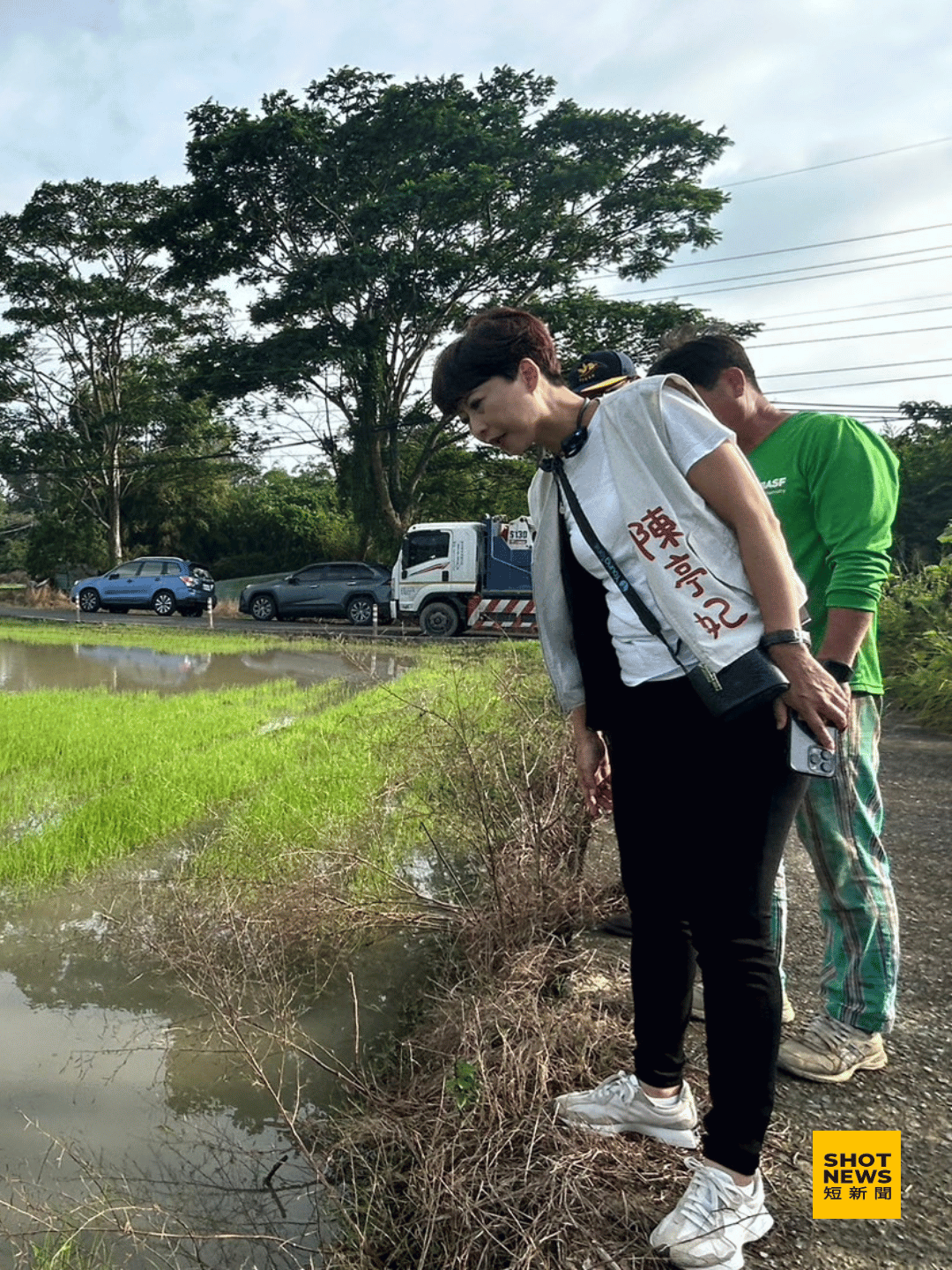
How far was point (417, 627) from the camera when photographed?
66.7ft

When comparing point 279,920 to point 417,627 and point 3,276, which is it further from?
point 3,276

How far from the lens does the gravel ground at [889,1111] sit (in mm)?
1670

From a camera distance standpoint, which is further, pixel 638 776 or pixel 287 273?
pixel 287 273

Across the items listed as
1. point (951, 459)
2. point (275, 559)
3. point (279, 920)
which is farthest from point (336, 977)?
point (275, 559)

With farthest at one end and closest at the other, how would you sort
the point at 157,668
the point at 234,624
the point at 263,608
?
1. the point at 263,608
2. the point at 234,624
3. the point at 157,668

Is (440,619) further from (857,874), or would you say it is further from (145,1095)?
(857,874)

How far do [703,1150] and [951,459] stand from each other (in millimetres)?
24526

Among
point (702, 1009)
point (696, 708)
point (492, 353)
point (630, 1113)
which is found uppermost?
point (492, 353)

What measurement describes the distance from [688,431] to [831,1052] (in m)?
1.48

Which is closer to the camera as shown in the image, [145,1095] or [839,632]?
[839,632]

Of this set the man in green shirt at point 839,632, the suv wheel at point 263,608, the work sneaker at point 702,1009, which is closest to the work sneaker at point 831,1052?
the man in green shirt at point 839,632

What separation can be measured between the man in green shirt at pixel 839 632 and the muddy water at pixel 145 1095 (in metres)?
1.17

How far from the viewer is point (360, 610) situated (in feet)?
68.6

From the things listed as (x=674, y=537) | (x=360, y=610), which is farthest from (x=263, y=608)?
(x=674, y=537)
